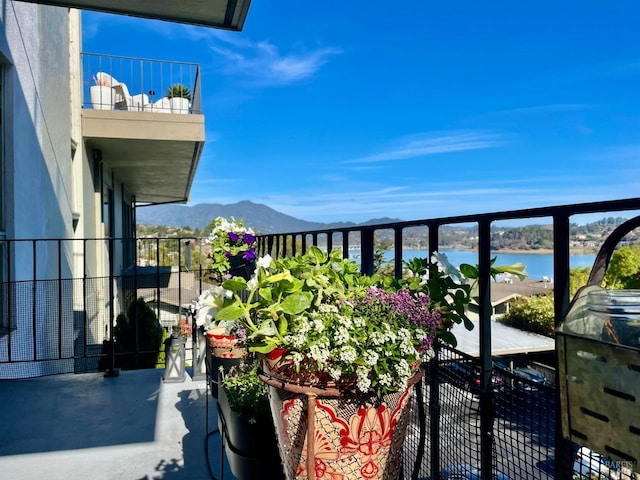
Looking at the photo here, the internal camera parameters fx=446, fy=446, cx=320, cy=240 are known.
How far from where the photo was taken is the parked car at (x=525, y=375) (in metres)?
0.80

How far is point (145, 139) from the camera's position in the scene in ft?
19.2

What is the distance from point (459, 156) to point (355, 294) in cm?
11640

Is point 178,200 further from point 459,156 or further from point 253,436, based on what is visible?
point 459,156

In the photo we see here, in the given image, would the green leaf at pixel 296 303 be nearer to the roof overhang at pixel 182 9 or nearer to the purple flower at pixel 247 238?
the roof overhang at pixel 182 9

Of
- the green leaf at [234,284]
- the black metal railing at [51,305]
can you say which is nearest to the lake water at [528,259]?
the green leaf at [234,284]

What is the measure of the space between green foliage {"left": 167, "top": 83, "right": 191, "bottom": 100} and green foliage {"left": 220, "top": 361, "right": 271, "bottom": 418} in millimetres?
5892

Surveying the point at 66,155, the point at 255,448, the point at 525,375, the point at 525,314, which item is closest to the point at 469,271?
the point at 525,375

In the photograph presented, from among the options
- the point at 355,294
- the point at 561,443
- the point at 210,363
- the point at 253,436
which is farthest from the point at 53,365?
the point at 561,443

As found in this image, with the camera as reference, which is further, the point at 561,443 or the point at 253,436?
the point at 253,436

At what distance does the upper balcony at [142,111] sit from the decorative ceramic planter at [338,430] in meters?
5.42

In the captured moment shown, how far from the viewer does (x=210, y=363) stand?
235cm

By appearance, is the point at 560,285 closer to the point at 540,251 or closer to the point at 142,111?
the point at 540,251

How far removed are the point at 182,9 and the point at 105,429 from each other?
7.65 ft

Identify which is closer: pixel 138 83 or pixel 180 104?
pixel 180 104
